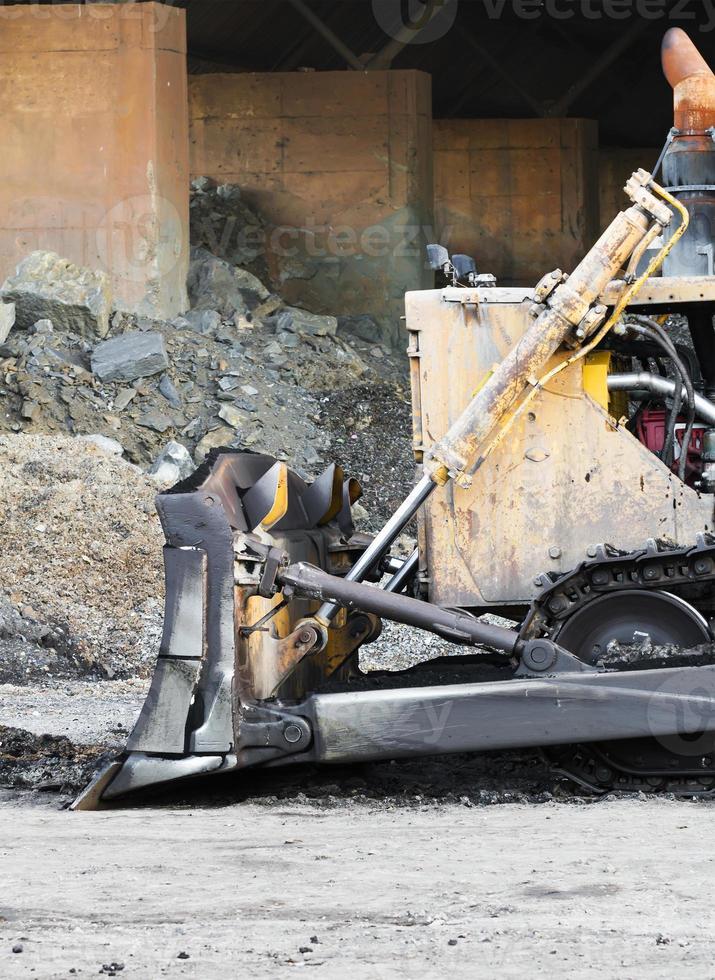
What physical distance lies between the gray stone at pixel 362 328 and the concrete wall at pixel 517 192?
14.7 feet

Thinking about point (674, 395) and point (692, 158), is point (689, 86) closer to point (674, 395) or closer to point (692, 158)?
point (692, 158)

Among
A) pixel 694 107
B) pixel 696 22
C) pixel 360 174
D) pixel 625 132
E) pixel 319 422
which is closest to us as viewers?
pixel 694 107

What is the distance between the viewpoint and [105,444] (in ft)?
44.6

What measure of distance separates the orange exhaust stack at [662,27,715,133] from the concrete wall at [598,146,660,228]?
63.0ft

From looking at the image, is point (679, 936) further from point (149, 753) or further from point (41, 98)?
point (41, 98)

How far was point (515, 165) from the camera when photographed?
22.5m

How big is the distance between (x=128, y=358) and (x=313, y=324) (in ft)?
9.63

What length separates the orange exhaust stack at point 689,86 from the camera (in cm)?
655

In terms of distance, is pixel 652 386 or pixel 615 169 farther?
pixel 615 169

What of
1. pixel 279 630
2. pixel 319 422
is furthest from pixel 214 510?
pixel 319 422

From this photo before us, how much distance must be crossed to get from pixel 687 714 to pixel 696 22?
1862 cm

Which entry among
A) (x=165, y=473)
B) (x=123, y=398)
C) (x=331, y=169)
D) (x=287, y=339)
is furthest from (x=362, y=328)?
(x=165, y=473)

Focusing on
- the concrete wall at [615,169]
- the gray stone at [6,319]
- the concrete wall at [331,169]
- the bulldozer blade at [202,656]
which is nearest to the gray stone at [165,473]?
the gray stone at [6,319]

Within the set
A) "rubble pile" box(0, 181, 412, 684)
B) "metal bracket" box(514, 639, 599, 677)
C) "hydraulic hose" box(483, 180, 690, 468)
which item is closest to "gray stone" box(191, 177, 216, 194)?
"rubble pile" box(0, 181, 412, 684)
